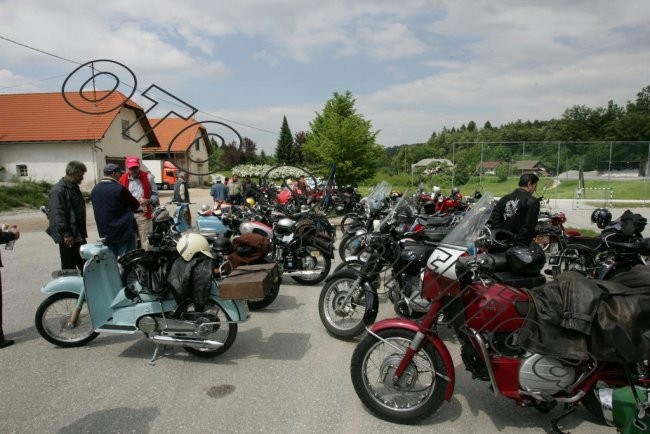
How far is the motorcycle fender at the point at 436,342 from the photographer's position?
9.41ft

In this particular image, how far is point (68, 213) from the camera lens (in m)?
4.89

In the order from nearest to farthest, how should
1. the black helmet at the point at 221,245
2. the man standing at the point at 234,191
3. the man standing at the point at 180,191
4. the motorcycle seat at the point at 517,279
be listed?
the motorcycle seat at the point at 517,279
the black helmet at the point at 221,245
the man standing at the point at 180,191
the man standing at the point at 234,191

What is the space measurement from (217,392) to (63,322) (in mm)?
1915

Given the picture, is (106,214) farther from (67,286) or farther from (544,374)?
(544,374)

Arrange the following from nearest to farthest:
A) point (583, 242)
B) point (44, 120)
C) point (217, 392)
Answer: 1. point (217, 392)
2. point (583, 242)
3. point (44, 120)

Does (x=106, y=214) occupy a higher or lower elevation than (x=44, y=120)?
lower

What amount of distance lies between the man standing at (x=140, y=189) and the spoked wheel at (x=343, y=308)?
10.6ft

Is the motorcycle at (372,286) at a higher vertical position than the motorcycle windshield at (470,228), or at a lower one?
lower

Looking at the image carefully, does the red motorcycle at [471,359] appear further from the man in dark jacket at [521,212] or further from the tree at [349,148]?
the tree at [349,148]

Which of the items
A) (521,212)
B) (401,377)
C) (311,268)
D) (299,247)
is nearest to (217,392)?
(401,377)

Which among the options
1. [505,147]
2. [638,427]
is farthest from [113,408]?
[505,147]

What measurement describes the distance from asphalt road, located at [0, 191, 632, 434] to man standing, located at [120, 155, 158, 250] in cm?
242

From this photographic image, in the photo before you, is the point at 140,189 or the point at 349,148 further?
the point at 349,148

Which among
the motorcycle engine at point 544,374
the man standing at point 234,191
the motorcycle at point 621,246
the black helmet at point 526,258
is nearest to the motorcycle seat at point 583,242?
the motorcycle at point 621,246
